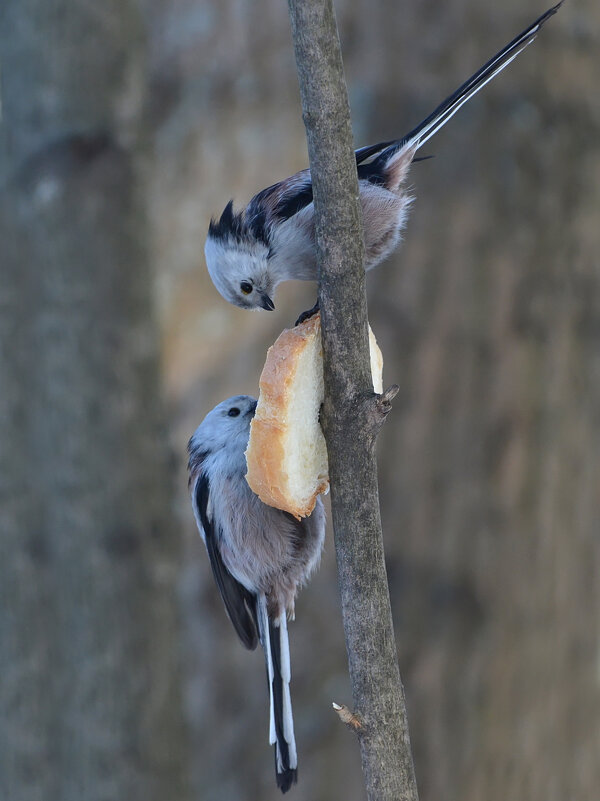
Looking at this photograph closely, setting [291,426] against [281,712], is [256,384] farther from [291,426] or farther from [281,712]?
[291,426]

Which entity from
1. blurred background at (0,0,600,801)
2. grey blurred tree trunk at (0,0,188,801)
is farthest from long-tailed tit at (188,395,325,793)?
grey blurred tree trunk at (0,0,188,801)

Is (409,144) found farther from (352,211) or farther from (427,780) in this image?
(427,780)

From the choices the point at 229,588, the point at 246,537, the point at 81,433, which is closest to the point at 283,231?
the point at 246,537

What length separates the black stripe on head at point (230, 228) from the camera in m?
1.41

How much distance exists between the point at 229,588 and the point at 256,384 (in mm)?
689

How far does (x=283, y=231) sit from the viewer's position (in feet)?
4.61

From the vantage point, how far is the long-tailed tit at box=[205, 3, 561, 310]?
4.58 ft

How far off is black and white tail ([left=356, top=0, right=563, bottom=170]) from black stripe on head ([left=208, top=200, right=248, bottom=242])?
25 centimetres

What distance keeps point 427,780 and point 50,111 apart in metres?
1.87

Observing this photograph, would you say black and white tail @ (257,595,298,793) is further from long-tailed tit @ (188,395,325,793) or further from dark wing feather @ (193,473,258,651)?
dark wing feather @ (193,473,258,651)

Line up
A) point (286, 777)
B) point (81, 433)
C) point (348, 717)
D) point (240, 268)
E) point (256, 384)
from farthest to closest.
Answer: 1. point (81, 433)
2. point (256, 384)
3. point (240, 268)
4. point (286, 777)
5. point (348, 717)

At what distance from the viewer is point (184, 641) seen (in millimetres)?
2188

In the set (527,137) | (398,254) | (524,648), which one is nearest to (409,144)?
(398,254)

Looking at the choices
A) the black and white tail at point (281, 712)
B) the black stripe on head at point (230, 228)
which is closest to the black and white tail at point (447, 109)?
the black stripe on head at point (230, 228)
